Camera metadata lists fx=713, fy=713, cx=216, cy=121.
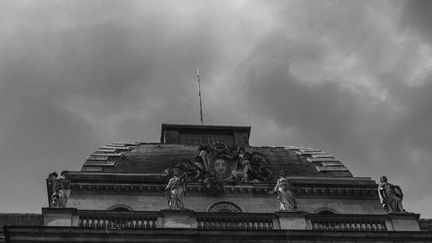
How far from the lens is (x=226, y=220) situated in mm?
27156


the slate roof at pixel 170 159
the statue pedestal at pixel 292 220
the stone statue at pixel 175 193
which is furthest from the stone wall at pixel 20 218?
the statue pedestal at pixel 292 220

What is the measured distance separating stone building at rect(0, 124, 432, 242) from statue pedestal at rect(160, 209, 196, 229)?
0.04 metres

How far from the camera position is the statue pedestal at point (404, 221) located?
27766 millimetres

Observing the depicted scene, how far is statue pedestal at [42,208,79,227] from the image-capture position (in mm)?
26188

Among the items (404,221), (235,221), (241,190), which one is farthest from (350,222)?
(241,190)

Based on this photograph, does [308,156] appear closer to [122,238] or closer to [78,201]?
[78,201]

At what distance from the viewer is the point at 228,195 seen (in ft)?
109

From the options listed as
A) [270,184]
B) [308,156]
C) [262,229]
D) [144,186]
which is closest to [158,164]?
[144,186]

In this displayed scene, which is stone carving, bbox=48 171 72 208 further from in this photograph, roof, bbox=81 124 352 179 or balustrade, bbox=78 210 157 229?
roof, bbox=81 124 352 179

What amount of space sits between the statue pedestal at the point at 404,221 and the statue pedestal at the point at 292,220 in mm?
3564

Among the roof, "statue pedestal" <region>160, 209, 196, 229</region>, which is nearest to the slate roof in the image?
the roof

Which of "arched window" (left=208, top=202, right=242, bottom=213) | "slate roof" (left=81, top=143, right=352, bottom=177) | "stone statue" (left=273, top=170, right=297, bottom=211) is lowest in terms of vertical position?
"stone statue" (left=273, top=170, right=297, bottom=211)

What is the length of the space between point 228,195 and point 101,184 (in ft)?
19.4

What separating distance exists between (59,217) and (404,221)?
1328 centimetres
